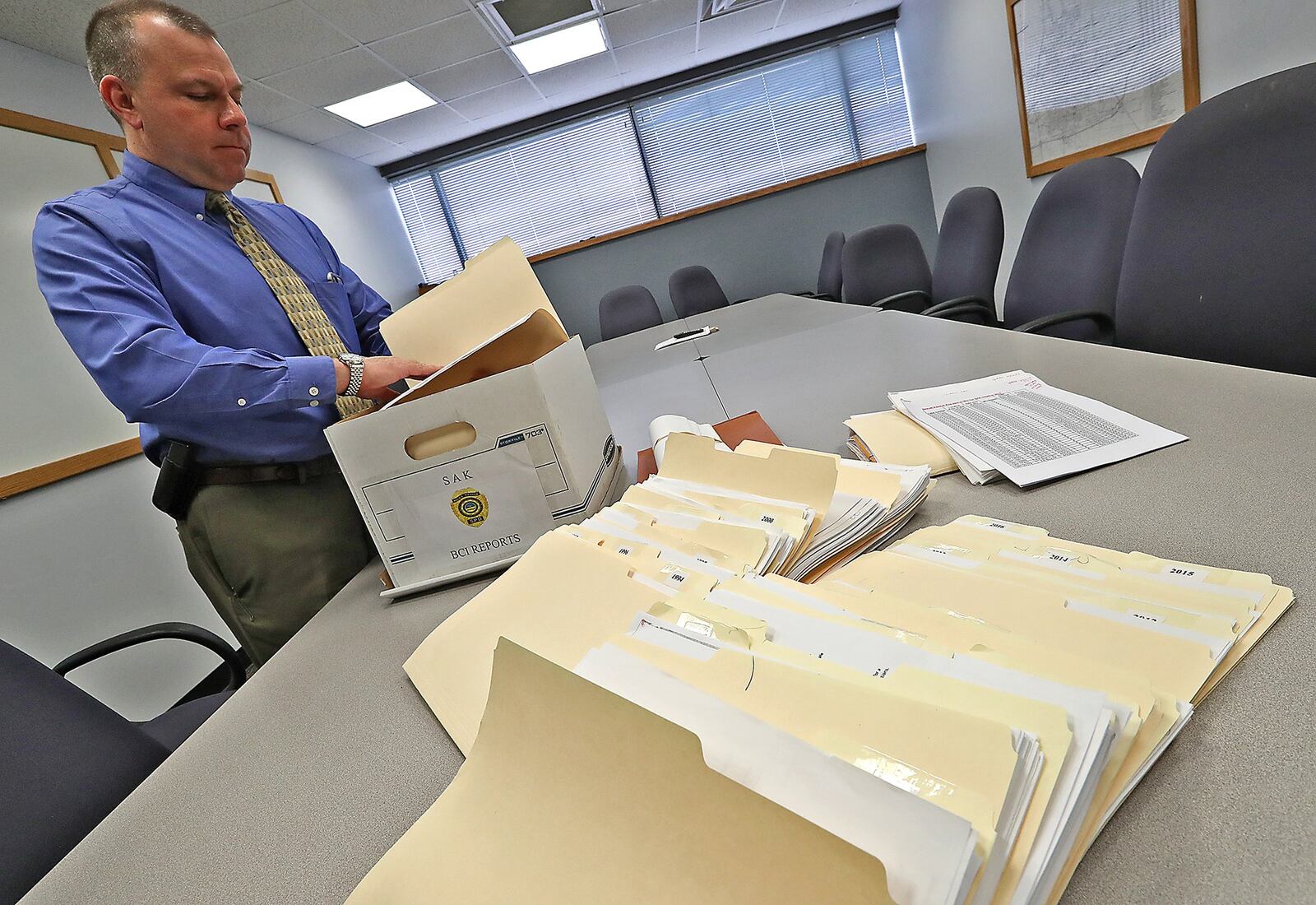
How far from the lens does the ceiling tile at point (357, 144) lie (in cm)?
456

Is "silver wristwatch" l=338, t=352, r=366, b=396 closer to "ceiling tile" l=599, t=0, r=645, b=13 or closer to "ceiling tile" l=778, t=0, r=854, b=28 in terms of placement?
→ "ceiling tile" l=599, t=0, r=645, b=13

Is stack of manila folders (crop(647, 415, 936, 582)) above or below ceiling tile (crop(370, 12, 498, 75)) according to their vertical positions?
below

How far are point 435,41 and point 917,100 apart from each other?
152 inches

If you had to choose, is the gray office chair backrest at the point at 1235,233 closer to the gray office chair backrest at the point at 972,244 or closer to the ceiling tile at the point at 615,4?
the gray office chair backrest at the point at 972,244

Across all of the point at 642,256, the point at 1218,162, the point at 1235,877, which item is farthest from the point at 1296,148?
the point at 642,256

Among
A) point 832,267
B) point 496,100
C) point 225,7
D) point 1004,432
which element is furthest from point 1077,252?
point 496,100

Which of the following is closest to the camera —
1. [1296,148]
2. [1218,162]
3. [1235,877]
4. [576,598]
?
[1235,877]

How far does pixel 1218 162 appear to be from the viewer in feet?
3.57

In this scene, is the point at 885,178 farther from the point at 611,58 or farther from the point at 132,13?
the point at 132,13

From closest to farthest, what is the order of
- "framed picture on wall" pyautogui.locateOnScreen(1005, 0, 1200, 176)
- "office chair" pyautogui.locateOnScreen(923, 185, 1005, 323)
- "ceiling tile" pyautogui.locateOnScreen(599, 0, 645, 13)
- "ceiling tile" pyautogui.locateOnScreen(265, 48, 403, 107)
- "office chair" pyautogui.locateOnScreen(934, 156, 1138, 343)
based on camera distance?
"office chair" pyautogui.locateOnScreen(934, 156, 1138, 343)
"office chair" pyautogui.locateOnScreen(923, 185, 1005, 323)
"framed picture on wall" pyautogui.locateOnScreen(1005, 0, 1200, 176)
"ceiling tile" pyautogui.locateOnScreen(265, 48, 403, 107)
"ceiling tile" pyautogui.locateOnScreen(599, 0, 645, 13)

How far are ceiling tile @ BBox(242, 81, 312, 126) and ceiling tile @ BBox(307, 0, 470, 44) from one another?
0.71m

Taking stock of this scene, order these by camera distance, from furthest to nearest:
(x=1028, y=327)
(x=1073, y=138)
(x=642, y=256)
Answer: (x=642, y=256) → (x=1073, y=138) → (x=1028, y=327)

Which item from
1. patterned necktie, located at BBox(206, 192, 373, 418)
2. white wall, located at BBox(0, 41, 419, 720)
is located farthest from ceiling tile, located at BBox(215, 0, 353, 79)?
patterned necktie, located at BBox(206, 192, 373, 418)

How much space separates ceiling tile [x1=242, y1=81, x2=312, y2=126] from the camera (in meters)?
3.43
